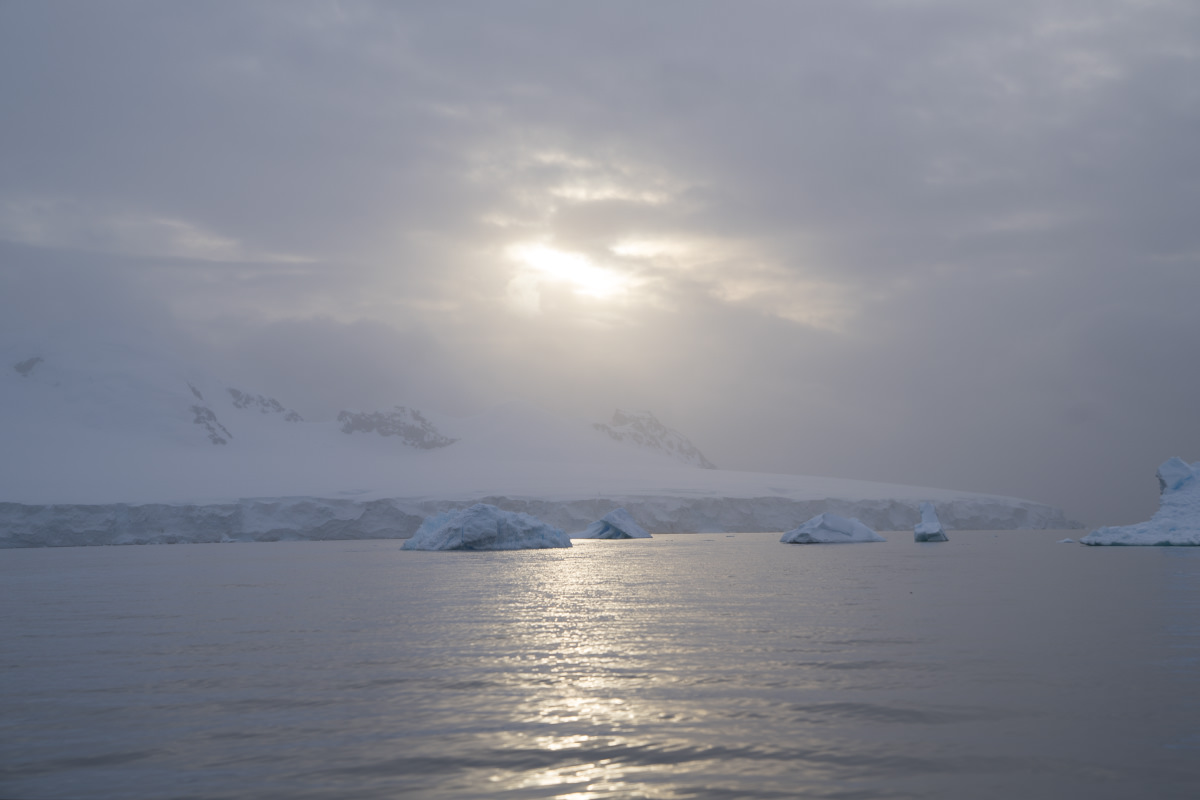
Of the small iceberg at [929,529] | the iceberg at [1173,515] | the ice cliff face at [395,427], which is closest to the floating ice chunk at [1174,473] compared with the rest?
the iceberg at [1173,515]

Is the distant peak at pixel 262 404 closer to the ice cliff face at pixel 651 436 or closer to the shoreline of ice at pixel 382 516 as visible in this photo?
the ice cliff face at pixel 651 436

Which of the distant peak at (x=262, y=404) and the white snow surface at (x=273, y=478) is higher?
the distant peak at (x=262, y=404)

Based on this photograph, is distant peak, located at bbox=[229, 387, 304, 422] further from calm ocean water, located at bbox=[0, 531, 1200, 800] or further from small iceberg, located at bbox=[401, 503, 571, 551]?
calm ocean water, located at bbox=[0, 531, 1200, 800]

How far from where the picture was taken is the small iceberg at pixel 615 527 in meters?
44.2

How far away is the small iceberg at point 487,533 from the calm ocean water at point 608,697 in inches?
741

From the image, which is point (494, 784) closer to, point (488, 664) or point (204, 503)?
point (488, 664)

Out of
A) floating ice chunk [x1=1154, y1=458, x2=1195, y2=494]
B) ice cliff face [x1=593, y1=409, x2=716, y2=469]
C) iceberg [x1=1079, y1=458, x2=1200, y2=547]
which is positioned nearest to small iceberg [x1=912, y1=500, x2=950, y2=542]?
iceberg [x1=1079, y1=458, x2=1200, y2=547]

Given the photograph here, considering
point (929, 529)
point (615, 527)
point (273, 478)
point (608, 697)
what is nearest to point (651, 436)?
point (273, 478)

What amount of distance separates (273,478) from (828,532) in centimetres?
4619

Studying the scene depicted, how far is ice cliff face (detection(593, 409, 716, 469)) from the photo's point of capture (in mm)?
147500

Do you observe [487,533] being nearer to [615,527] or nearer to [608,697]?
[615,527]

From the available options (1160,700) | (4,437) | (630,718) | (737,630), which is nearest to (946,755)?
(630,718)

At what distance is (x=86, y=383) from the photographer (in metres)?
88.3

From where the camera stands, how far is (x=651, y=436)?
152m
